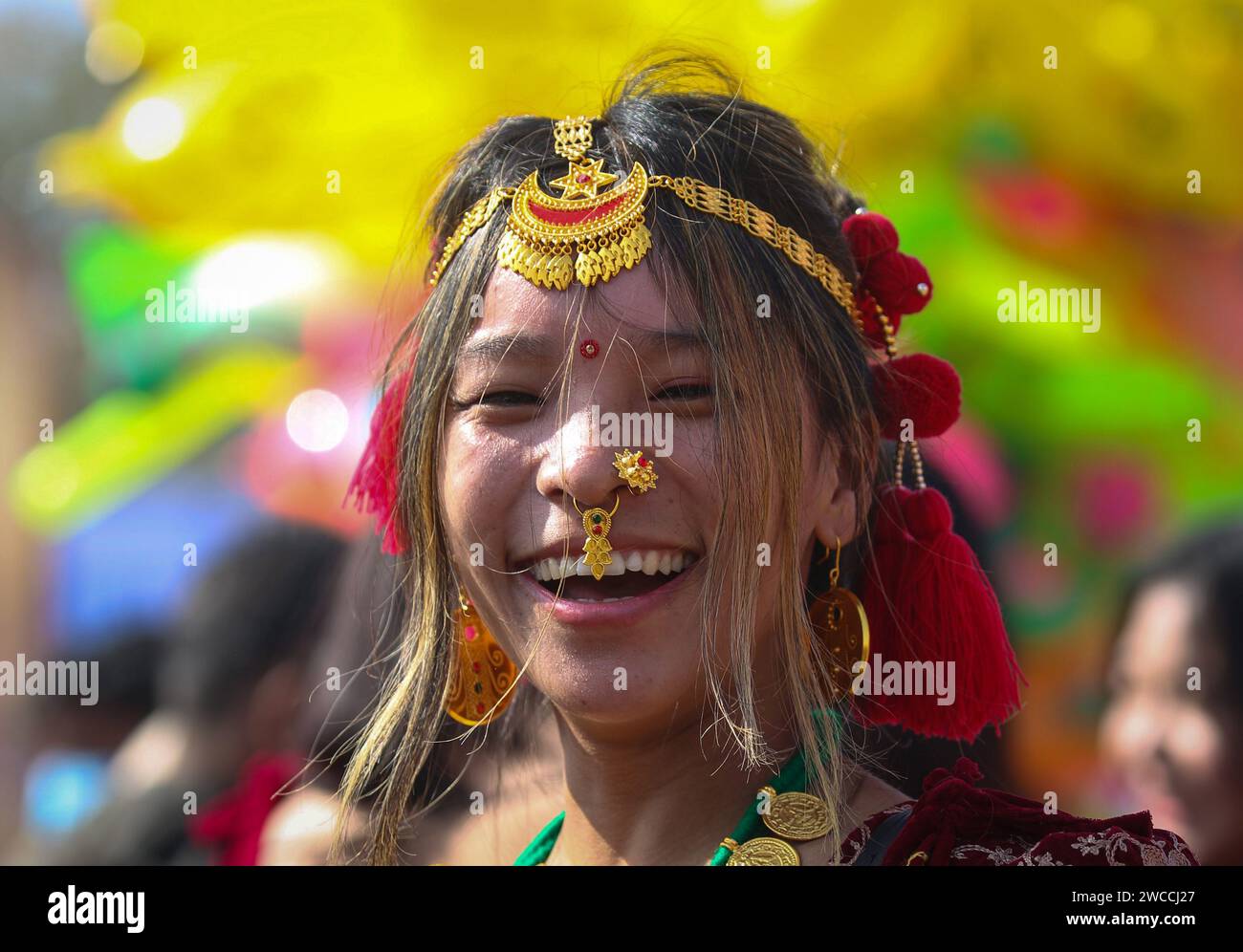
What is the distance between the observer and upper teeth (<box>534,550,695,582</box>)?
2.05 metres

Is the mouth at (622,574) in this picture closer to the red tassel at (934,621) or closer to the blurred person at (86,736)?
the red tassel at (934,621)

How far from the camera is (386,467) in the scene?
260cm

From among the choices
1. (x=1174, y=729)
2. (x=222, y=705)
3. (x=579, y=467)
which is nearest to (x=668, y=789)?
(x=579, y=467)

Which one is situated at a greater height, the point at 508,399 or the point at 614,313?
the point at 614,313

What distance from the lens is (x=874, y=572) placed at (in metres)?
2.51

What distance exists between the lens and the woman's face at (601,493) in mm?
2045

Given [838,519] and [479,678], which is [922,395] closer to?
[838,519]

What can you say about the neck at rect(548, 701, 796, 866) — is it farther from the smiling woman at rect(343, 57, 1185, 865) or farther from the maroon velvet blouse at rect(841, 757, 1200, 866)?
the maroon velvet blouse at rect(841, 757, 1200, 866)

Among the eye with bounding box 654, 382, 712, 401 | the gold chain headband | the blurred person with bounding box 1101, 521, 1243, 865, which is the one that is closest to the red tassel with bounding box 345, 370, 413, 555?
the gold chain headband

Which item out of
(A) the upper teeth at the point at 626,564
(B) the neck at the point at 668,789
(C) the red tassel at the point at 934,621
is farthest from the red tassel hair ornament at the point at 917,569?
(A) the upper teeth at the point at 626,564

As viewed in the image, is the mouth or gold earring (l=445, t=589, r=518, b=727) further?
gold earring (l=445, t=589, r=518, b=727)

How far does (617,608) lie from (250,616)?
316 centimetres
